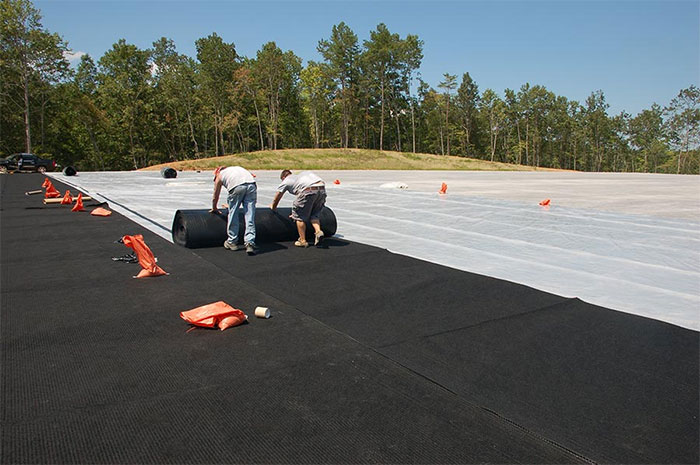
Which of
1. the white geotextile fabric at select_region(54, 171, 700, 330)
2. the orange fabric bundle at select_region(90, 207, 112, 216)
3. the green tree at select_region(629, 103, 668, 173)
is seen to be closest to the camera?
the white geotextile fabric at select_region(54, 171, 700, 330)

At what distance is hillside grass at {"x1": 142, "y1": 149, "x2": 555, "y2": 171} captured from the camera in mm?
37972

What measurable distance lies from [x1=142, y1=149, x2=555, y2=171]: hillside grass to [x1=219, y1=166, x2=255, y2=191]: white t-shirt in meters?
29.4

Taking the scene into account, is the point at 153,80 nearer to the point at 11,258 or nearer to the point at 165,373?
the point at 11,258

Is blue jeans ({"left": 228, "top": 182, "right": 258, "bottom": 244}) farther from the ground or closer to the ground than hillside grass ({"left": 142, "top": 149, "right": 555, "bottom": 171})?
closer to the ground

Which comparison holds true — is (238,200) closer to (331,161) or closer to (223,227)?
(223,227)

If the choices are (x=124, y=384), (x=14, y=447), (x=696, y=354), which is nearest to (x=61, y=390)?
(x=124, y=384)

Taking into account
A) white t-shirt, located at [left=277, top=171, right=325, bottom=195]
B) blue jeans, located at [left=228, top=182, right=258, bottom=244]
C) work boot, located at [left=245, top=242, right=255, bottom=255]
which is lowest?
work boot, located at [left=245, top=242, right=255, bottom=255]

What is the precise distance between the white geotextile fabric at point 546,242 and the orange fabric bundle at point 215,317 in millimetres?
2967

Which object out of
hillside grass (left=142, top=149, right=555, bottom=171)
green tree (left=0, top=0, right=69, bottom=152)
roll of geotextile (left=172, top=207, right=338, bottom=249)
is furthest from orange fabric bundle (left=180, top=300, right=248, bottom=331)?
green tree (left=0, top=0, right=69, bottom=152)

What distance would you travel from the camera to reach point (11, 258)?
227 inches

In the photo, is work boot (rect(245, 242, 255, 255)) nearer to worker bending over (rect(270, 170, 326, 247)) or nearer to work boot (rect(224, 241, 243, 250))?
work boot (rect(224, 241, 243, 250))

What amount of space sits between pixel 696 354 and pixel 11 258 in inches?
282

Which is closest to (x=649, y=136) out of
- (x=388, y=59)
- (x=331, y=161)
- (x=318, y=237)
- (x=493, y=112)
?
(x=493, y=112)

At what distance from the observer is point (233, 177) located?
20.4 feet
